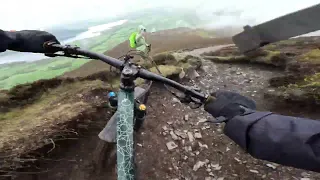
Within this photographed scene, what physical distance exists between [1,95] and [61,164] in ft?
11.8

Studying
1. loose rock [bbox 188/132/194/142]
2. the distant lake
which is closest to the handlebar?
loose rock [bbox 188/132/194/142]

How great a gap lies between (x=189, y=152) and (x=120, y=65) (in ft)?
12.9

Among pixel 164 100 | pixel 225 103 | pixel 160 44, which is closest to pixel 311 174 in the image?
pixel 164 100

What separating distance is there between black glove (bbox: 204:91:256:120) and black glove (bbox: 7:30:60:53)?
200 cm

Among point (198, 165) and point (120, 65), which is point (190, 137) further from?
point (120, 65)

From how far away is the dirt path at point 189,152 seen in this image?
6039mm

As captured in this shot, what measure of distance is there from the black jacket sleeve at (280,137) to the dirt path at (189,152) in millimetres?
4079

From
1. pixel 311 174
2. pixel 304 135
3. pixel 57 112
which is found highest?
pixel 304 135

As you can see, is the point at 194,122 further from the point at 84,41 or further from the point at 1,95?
the point at 84,41

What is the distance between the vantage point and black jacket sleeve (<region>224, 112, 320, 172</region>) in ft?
6.60

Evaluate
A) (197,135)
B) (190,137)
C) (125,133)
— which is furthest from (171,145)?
(125,133)

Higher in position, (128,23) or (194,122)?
(128,23)

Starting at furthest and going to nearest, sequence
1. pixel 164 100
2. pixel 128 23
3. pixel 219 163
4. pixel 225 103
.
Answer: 1. pixel 128 23
2. pixel 164 100
3. pixel 219 163
4. pixel 225 103

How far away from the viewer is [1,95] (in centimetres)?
866
